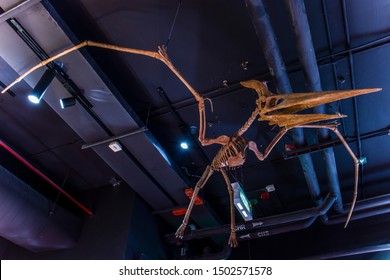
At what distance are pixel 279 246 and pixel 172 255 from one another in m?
2.17

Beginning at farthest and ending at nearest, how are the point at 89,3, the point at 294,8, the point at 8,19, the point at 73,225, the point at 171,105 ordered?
the point at 73,225
the point at 171,105
the point at 89,3
the point at 8,19
the point at 294,8

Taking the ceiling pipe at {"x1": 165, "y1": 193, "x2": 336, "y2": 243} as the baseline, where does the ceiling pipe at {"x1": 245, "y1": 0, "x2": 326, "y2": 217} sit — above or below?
above

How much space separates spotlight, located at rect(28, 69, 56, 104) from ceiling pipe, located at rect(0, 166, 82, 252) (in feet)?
5.86

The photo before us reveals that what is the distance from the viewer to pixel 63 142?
5035 millimetres

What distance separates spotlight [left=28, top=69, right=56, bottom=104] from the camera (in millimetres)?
3097

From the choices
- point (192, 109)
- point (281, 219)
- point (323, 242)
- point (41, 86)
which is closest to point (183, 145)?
point (192, 109)

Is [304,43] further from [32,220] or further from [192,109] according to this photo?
[32,220]

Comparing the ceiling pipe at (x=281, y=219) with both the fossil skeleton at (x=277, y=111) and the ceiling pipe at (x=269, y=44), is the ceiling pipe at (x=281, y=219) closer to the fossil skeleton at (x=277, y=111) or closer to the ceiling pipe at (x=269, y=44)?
the ceiling pipe at (x=269, y=44)

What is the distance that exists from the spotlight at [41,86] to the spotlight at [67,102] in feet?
1.19

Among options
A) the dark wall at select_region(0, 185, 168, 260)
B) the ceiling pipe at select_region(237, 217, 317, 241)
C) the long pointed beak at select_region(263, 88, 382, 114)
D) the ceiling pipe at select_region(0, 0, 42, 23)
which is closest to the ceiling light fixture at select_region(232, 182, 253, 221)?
the ceiling pipe at select_region(237, 217, 317, 241)

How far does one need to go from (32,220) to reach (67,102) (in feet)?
7.19

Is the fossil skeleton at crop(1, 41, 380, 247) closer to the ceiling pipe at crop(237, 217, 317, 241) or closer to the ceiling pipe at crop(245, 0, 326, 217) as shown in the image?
the ceiling pipe at crop(245, 0, 326, 217)

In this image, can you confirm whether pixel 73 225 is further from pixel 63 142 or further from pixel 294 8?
pixel 294 8

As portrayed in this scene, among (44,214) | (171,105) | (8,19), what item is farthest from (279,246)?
(8,19)
